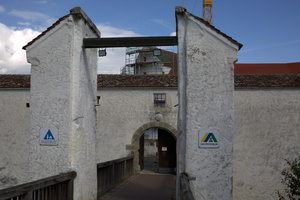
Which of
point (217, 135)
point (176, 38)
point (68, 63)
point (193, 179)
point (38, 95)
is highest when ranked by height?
point (176, 38)

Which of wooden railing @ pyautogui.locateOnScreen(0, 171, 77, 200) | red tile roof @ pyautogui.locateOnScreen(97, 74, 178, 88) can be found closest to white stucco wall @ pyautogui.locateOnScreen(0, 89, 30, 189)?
red tile roof @ pyautogui.locateOnScreen(97, 74, 178, 88)

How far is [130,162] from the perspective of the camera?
42.6 feet

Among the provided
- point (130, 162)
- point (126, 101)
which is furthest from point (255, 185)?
point (126, 101)

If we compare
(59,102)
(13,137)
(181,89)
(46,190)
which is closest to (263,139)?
(181,89)

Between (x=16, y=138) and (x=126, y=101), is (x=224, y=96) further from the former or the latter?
(x=16, y=138)

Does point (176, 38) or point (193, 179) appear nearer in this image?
point (193, 179)

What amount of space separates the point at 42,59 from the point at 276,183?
10.7m

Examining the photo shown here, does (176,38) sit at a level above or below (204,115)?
above

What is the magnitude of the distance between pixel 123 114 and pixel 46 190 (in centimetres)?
928

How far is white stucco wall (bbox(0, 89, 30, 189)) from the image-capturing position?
13344 mm

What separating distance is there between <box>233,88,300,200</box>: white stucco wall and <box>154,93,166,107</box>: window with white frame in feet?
11.0

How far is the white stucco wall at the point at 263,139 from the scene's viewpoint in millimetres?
12469

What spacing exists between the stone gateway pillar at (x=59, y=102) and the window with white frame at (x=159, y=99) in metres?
7.91

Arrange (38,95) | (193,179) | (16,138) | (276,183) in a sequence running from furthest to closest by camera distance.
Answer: (16,138), (276,183), (38,95), (193,179)
